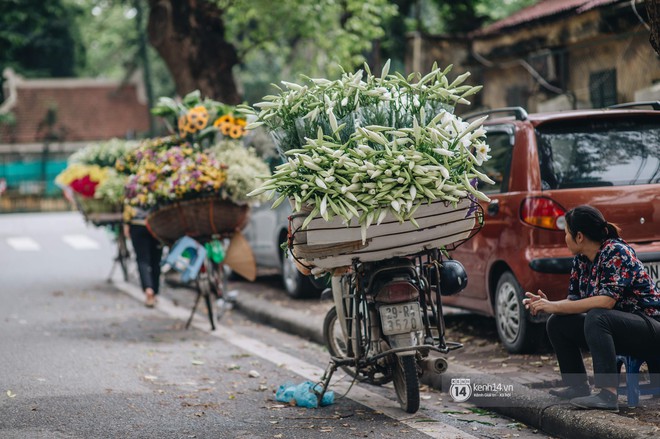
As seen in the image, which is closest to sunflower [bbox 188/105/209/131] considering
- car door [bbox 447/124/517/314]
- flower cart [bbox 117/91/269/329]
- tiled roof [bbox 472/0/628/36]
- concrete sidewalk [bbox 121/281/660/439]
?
flower cart [bbox 117/91/269/329]

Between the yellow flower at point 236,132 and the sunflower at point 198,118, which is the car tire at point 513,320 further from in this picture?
the sunflower at point 198,118

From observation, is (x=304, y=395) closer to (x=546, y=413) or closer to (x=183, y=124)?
(x=546, y=413)

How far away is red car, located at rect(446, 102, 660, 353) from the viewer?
24.1 feet

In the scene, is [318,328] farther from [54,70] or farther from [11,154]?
[54,70]

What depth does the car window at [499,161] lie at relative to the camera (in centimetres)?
791

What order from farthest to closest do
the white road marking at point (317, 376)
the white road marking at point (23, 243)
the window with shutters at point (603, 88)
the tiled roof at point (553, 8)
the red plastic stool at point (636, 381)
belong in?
the white road marking at point (23, 243) < the tiled roof at point (553, 8) < the window with shutters at point (603, 88) < the white road marking at point (317, 376) < the red plastic stool at point (636, 381)

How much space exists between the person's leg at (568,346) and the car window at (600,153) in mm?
1744

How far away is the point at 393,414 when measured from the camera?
627cm

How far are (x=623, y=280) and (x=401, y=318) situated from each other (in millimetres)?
1342

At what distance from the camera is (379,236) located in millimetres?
5879

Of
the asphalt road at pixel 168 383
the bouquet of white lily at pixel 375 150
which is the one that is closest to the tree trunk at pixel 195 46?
the asphalt road at pixel 168 383

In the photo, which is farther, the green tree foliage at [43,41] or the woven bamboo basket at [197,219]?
A: the green tree foliage at [43,41]

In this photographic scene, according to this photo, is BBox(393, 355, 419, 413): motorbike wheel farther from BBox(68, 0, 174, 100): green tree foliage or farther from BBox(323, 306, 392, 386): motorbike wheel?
BBox(68, 0, 174, 100): green tree foliage

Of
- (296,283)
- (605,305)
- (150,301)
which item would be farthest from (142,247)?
(605,305)
